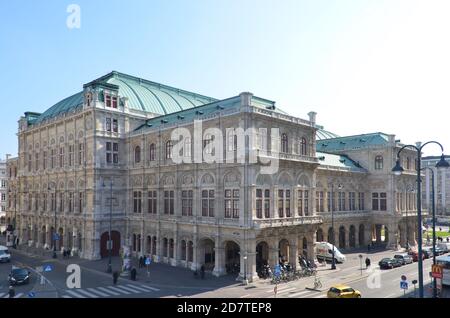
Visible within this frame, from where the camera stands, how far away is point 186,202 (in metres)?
47.3

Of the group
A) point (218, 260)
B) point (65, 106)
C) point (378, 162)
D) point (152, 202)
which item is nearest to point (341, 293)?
point (218, 260)

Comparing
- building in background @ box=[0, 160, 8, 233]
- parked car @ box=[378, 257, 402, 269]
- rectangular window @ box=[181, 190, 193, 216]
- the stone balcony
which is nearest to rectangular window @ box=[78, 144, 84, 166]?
rectangular window @ box=[181, 190, 193, 216]

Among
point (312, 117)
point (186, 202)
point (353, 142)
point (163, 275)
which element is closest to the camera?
point (163, 275)

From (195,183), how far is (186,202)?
369 centimetres

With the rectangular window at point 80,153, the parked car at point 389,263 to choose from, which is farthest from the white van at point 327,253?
the rectangular window at point 80,153

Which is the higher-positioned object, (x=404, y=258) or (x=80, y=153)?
(x=80, y=153)

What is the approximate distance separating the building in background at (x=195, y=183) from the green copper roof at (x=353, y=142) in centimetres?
38

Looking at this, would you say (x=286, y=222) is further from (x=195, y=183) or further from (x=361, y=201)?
(x=361, y=201)

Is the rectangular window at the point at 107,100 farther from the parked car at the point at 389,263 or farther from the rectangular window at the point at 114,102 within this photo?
the parked car at the point at 389,263

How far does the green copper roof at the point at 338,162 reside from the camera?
62644 mm

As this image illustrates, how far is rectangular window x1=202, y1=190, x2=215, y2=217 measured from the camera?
4353 centimetres

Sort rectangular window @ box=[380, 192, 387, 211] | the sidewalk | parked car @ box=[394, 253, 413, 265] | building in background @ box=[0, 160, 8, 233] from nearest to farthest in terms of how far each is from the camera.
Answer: the sidewalk < parked car @ box=[394, 253, 413, 265] < rectangular window @ box=[380, 192, 387, 211] < building in background @ box=[0, 160, 8, 233]

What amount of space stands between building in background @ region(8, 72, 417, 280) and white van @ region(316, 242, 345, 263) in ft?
9.36

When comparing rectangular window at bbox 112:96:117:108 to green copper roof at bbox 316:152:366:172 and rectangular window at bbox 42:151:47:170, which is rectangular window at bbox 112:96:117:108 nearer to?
rectangular window at bbox 42:151:47:170
